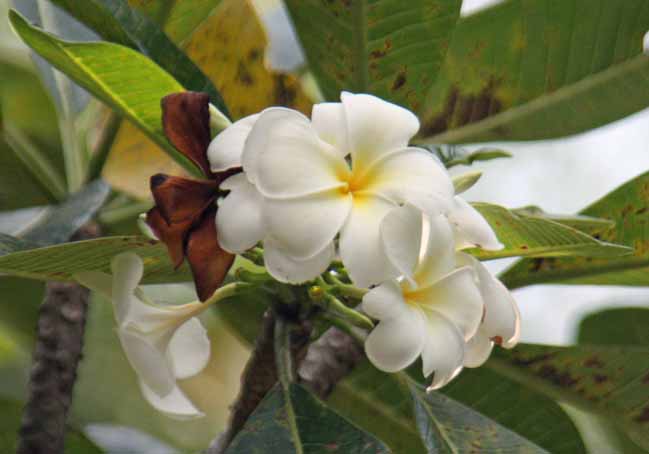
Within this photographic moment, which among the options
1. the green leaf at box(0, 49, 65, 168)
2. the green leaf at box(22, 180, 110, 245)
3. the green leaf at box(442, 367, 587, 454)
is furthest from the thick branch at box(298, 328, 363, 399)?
the green leaf at box(0, 49, 65, 168)

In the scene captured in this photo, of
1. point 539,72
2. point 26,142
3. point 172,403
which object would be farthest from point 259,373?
point 26,142

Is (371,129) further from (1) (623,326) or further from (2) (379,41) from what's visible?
(1) (623,326)

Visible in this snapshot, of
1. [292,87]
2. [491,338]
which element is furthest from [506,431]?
[292,87]

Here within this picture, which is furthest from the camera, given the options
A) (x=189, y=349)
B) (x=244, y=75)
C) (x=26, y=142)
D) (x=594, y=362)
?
(x=26, y=142)

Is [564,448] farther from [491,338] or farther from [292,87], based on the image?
[292,87]

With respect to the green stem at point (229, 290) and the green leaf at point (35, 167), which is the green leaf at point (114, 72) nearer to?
the green stem at point (229, 290)

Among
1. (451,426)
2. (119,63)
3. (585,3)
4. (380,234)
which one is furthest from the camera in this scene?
(585,3)
